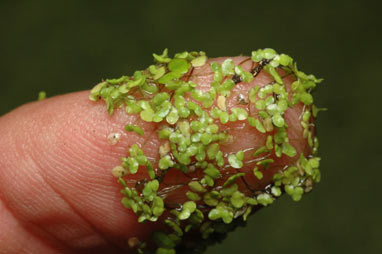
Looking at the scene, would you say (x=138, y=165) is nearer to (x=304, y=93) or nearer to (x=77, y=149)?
(x=77, y=149)

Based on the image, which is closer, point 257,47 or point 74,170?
point 74,170

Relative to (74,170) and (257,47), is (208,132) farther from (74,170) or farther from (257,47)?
(257,47)

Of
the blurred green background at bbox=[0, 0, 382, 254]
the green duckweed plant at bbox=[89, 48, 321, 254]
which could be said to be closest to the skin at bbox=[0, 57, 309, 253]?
the green duckweed plant at bbox=[89, 48, 321, 254]

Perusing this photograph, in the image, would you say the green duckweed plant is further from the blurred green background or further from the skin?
the blurred green background

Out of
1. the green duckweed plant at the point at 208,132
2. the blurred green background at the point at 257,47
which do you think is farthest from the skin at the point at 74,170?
the blurred green background at the point at 257,47

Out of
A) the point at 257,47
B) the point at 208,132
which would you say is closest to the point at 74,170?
the point at 208,132

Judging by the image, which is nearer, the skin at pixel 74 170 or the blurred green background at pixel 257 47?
the skin at pixel 74 170

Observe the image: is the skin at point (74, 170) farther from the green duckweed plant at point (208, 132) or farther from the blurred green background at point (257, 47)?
the blurred green background at point (257, 47)
